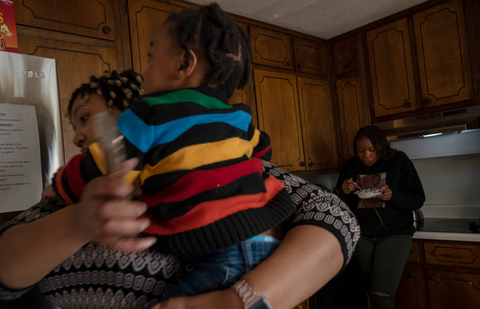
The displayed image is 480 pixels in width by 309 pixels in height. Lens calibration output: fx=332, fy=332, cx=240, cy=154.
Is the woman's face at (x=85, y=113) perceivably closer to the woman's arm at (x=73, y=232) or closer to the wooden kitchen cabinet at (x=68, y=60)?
the woman's arm at (x=73, y=232)

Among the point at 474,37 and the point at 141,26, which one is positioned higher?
the point at 141,26

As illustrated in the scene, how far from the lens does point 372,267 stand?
2.43 meters

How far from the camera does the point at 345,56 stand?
322cm

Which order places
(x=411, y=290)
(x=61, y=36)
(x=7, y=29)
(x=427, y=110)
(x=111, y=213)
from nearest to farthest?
(x=111, y=213) → (x=7, y=29) → (x=61, y=36) → (x=411, y=290) → (x=427, y=110)

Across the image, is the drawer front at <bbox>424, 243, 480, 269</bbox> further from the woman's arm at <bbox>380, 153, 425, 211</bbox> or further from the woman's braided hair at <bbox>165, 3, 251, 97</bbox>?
the woman's braided hair at <bbox>165, 3, 251, 97</bbox>

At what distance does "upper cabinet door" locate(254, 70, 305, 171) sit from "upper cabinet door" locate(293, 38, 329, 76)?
193 mm

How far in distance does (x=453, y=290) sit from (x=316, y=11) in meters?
2.33

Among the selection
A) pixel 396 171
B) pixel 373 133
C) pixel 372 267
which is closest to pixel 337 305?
pixel 372 267

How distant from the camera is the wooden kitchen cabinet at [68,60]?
156 cm

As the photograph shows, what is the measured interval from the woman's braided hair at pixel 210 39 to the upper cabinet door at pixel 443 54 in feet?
8.15

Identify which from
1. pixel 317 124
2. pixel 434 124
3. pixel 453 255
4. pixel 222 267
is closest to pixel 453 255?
pixel 453 255

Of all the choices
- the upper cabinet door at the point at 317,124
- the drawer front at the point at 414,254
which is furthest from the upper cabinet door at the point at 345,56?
the drawer front at the point at 414,254

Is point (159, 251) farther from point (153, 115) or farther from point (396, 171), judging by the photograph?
point (396, 171)

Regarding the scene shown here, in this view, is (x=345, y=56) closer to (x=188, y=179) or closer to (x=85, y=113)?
(x=85, y=113)
